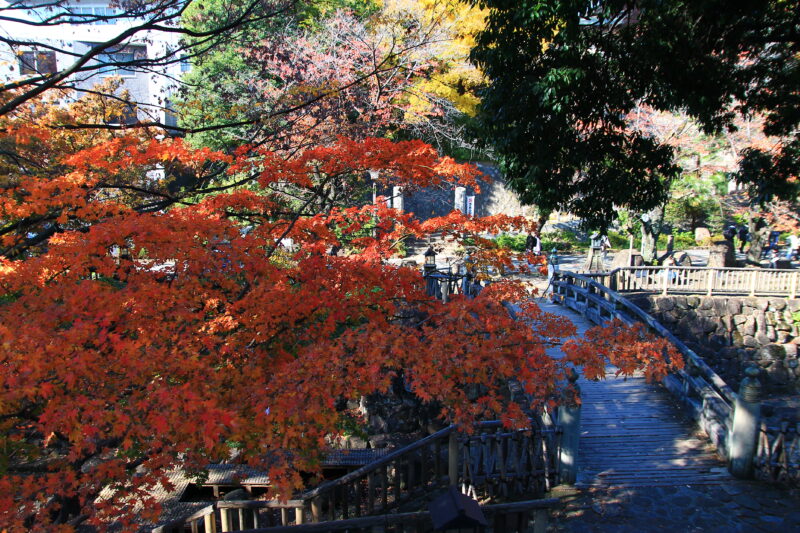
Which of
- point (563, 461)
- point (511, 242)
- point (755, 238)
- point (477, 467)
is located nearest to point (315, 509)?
point (477, 467)

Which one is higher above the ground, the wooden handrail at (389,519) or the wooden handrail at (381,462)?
the wooden handrail at (389,519)

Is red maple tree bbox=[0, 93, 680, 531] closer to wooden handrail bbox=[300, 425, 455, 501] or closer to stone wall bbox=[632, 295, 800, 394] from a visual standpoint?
wooden handrail bbox=[300, 425, 455, 501]

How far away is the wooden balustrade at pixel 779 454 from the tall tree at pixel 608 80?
424 centimetres

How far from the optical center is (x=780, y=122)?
32.5 feet

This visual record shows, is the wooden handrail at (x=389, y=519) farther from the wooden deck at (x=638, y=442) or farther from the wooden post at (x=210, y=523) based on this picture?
the wooden deck at (x=638, y=442)

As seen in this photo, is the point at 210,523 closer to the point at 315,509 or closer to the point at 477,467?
the point at 315,509

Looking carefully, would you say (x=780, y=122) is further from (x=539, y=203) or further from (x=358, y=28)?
(x=358, y=28)

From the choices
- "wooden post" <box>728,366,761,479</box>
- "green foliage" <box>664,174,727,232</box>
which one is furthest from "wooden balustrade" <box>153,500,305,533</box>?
"green foliage" <box>664,174,727,232</box>

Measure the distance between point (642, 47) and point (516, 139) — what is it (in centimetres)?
241

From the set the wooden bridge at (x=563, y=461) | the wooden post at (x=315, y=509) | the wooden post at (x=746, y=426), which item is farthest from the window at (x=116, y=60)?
the wooden post at (x=746, y=426)

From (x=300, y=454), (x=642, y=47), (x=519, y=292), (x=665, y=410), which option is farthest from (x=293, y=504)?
(x=642, y=47)

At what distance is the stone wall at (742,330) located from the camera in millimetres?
18938

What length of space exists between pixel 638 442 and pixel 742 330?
13390 mm

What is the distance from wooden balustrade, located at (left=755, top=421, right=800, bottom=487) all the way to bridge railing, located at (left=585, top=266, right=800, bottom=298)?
36.8ft
